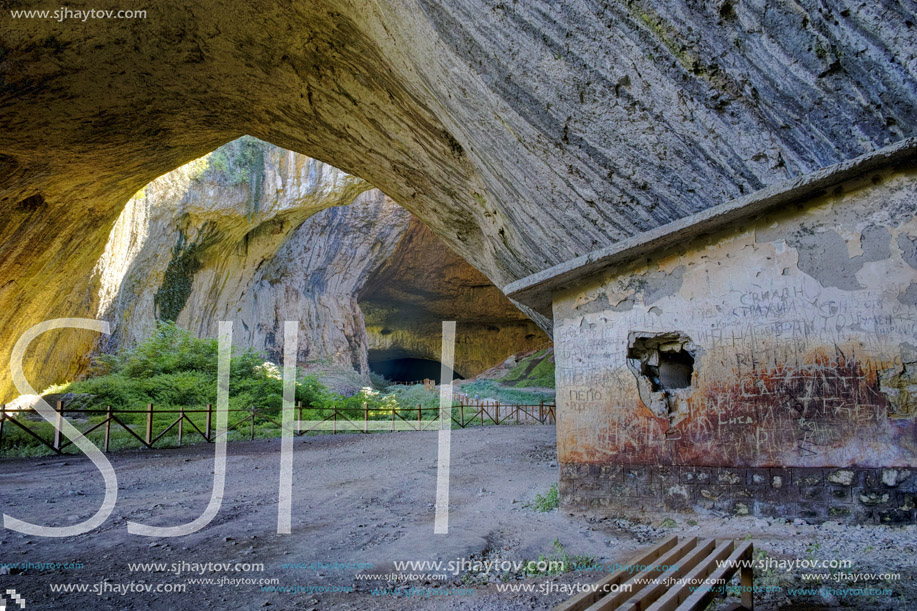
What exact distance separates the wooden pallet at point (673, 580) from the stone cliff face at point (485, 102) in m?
3.34

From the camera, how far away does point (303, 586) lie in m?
3.54

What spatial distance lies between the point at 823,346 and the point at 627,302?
1802mm

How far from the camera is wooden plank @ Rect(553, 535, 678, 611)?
2115 millimetres

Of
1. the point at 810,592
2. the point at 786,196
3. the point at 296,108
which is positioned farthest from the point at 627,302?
the point at 296,108

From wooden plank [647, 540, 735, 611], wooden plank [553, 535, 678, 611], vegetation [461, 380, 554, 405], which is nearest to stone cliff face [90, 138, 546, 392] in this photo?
vegetation [461, 380, 554, 405]

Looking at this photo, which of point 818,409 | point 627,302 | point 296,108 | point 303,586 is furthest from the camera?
point 296,108

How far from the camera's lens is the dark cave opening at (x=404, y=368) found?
1622 inches

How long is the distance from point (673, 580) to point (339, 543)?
3089mm

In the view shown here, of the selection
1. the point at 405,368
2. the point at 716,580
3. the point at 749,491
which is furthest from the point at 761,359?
the point at 405,368

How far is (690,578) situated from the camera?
2396 mm

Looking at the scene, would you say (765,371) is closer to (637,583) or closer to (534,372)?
(637,583)

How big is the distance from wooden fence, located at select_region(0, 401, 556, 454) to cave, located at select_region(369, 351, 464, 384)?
1990 cm

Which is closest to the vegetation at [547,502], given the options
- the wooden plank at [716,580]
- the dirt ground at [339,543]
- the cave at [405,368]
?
the dirt ground at [339,543]

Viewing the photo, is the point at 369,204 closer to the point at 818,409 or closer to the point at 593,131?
the point at 593,131
